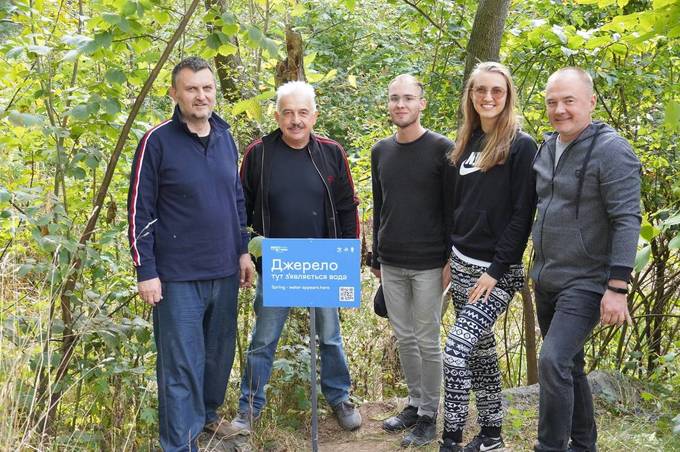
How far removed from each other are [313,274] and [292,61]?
1.80 m

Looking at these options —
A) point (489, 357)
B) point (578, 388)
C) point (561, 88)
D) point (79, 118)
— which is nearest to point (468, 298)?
point (489, 357)

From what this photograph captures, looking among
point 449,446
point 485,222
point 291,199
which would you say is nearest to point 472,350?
point 449,446

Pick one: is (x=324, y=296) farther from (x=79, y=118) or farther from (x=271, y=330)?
(x=79, y=118)

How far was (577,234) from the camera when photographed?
3486mm

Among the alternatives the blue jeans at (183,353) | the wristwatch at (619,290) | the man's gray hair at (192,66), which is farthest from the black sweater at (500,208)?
the man's gray hair at (192,66)

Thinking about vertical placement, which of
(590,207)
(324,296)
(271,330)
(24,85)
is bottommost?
(271,330)

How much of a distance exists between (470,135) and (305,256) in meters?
1.19

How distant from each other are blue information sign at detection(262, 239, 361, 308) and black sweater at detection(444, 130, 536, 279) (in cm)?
66

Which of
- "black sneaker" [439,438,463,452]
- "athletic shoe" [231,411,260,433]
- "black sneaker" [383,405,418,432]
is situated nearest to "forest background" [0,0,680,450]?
"athletic shoe" [231,411,260,433]

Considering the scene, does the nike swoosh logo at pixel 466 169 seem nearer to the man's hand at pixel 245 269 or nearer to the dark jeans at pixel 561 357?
the dark jeans at pixel 561 357

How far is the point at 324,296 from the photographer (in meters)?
Result: 3.84

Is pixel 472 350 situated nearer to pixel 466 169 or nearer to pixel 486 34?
pixel 466 169

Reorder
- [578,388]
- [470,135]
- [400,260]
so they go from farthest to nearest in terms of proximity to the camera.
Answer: [400,260] → [470,135] → [578,388]

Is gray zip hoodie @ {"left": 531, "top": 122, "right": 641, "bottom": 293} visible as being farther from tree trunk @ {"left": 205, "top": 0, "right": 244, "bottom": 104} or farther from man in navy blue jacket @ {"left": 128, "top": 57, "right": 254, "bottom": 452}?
tree trunk @ {"left": 205, "top": 0, "right": 244, "bottom": 104}
